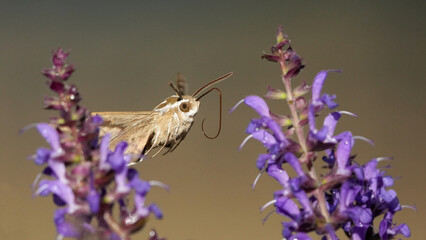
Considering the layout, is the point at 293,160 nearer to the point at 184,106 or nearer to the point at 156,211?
the point at 156,211

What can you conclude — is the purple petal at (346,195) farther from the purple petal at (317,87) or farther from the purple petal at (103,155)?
the purple petal at (103,155)

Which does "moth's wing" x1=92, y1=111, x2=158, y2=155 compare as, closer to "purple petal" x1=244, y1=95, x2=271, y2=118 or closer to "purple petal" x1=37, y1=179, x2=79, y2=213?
"purple petal" x1=244, y1=95, x2=271, y2=118

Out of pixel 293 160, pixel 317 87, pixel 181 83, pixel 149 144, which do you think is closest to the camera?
pixel 293 160

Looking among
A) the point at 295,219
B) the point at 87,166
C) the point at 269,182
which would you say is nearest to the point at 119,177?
the point at 87,166

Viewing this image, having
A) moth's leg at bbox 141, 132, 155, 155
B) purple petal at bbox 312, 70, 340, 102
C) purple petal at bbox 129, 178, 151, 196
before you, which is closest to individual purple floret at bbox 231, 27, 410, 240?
purple petal at bbox 312, 70, 340, 102

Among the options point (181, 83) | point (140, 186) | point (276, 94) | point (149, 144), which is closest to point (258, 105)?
point (276, 94)

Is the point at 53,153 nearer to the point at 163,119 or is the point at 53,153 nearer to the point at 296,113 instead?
the point at 296,113
